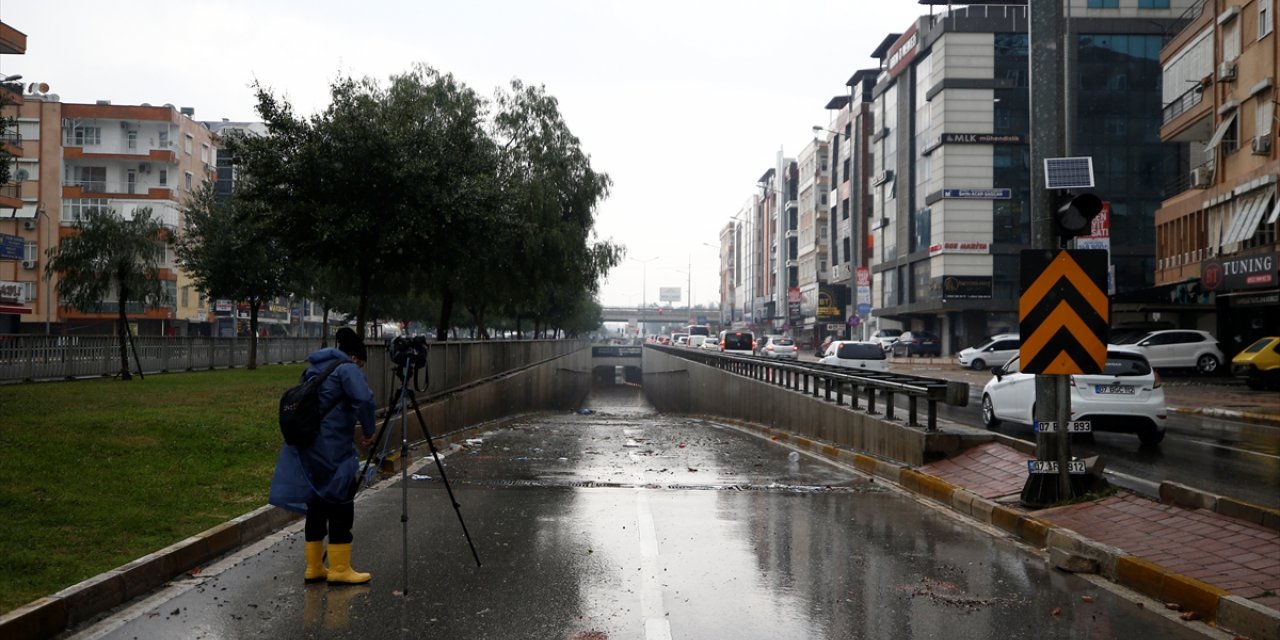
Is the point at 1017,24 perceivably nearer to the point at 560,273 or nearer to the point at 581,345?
the point at 581,345

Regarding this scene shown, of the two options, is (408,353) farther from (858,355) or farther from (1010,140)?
(1010,140)

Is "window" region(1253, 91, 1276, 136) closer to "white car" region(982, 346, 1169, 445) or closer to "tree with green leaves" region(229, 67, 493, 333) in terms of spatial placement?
"white car" region(982, 346, 1169, 445)

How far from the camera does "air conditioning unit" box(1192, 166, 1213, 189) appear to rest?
127ft

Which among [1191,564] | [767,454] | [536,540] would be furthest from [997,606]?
[767,454]

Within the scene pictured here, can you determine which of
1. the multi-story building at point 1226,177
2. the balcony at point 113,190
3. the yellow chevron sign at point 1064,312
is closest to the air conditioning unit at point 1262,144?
the multi-story building at point 1226,177

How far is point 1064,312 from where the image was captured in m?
9.73

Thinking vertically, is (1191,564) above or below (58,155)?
below

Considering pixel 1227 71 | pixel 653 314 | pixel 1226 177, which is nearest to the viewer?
pixel 1227 71

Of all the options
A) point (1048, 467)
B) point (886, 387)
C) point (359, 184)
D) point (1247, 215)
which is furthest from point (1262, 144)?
point (1048, 467)

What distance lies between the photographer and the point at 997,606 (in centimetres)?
684

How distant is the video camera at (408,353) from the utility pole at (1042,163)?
18.2ft

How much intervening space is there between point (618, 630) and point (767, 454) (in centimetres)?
1136

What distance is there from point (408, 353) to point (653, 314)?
176 metres

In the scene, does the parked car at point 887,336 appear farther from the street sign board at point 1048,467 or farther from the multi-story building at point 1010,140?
the street sign board at point 1048,467
